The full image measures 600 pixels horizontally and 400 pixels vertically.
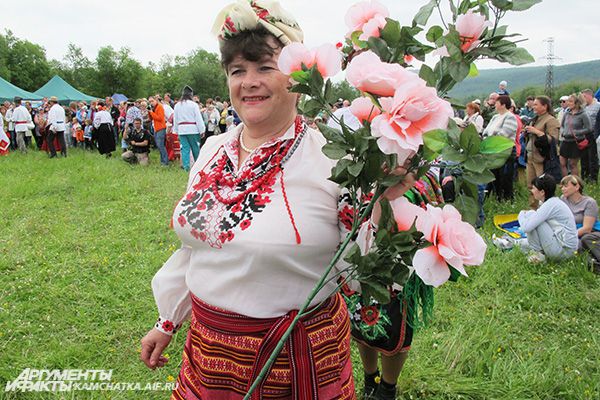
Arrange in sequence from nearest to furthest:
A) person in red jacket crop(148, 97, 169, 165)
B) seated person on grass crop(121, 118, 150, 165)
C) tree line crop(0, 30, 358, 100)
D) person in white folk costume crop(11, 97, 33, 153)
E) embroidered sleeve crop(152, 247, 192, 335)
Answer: embroidered sleeve crop(152, 247, 192, 335)
person in red jacket crop(148, 97, 169, 165)
seated person on grass crop(121, 118, 150, 165)
person in white folk costume crop(11, 97, 33, 153)
tree line crop(0, 30, 358, 100)

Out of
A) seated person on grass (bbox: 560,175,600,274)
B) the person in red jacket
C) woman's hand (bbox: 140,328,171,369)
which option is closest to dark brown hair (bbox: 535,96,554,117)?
seated person on grass (bbox: 560,175,600,274)

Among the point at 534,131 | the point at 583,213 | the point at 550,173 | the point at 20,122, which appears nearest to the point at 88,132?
A: the point at 20,122

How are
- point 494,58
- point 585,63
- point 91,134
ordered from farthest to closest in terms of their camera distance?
point 585,63 < point 91,134 < point 494,58

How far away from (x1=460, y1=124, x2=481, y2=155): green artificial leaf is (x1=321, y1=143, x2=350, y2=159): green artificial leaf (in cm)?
24

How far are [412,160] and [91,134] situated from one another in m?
14.6

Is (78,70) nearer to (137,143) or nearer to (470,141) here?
(137,143)

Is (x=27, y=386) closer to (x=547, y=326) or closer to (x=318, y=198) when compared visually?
(x=318, y=198)

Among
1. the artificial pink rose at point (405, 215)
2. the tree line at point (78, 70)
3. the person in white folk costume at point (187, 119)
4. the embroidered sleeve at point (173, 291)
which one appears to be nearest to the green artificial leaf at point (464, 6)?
the artificial pink rose at point (405, 215)

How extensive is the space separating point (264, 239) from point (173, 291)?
1.91 ft

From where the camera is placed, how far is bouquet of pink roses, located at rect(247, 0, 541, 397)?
874mm

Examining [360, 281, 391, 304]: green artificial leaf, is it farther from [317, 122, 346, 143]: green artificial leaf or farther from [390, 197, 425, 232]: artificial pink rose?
[317, 122, 346, 143]: green artificial leaf

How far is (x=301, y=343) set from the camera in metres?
1.42

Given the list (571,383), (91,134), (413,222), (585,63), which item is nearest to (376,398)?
(571,383)

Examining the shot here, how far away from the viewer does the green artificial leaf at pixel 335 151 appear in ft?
3.20
